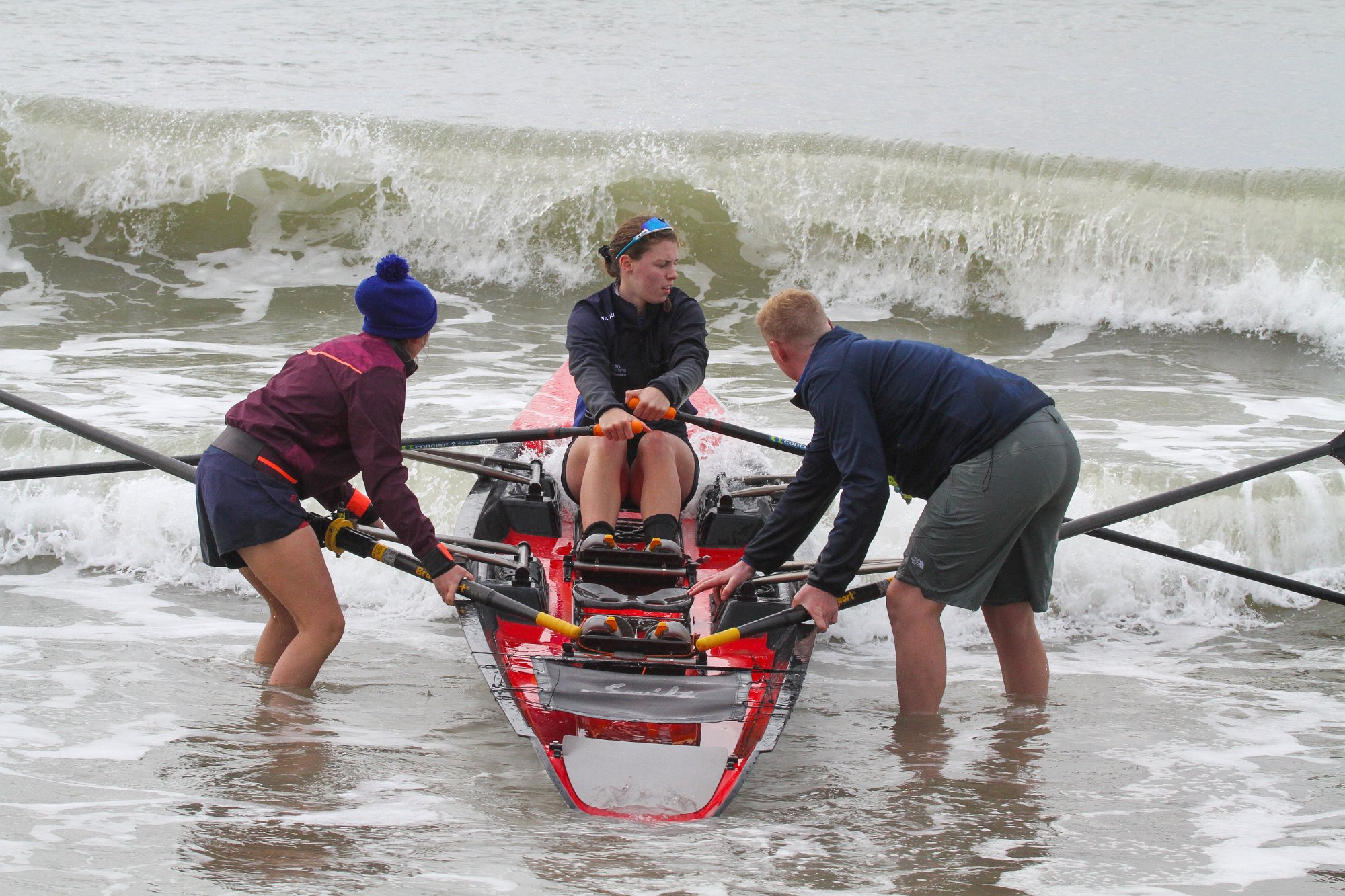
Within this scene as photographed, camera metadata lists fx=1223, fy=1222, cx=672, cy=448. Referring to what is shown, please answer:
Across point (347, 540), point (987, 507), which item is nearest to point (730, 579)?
point (987, 507)

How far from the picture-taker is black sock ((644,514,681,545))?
4301 millimetres

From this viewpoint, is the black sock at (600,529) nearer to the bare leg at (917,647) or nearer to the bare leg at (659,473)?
the bare leg at (659,473)

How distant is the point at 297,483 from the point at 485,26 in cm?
1678

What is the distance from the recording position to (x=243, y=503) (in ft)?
11.3

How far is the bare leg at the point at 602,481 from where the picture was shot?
4371mm

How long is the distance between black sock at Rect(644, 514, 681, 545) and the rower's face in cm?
85

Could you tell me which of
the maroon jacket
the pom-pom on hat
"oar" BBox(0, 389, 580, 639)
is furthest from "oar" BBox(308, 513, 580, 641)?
the pom-pom on hat

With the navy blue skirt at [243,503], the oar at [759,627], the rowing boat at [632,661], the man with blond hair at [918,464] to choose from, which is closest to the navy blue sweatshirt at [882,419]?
the man with blond hair at [918,464]

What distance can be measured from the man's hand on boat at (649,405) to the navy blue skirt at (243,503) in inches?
52.4

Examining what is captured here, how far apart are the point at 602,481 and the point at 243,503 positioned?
136 cm

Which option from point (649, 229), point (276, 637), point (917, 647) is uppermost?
point (649, 229)

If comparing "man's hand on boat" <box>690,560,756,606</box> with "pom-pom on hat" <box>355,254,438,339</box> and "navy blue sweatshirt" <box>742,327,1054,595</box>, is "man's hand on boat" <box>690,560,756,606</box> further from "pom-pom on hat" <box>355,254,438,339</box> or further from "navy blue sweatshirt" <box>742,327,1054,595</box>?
"pom-pom on hat" <box>355,254,438,339</box>

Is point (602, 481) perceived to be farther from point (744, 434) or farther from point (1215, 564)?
point (1215, 564)

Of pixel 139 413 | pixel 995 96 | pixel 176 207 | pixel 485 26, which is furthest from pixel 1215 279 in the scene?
pixel 485 26
